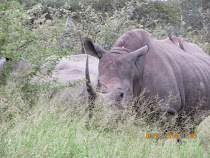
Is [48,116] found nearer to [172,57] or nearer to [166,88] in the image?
[166,88]

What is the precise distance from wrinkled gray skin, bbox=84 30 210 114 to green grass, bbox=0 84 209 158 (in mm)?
554

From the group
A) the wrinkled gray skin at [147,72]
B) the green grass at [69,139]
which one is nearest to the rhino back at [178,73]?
the wrinkled gray skin at [147,72]

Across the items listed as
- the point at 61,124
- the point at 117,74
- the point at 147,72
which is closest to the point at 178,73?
the point at 147,72

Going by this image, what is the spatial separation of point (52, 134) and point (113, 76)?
1.44 m

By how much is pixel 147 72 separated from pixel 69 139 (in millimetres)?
2160

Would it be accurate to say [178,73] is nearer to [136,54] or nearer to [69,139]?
[136,54]

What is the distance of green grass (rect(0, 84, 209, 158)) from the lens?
281 cm

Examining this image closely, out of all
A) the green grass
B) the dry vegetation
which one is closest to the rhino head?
the dry vegetation

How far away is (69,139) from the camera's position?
3.19 meters

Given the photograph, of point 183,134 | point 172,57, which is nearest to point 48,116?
point 183,134

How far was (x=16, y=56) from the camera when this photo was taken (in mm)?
4605

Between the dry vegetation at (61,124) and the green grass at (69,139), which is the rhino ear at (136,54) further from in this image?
the green grass at (69,139)

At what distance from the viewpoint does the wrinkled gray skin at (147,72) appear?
4477mm

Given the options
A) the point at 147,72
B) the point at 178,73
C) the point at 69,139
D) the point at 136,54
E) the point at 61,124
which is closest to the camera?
the point at 69,139
